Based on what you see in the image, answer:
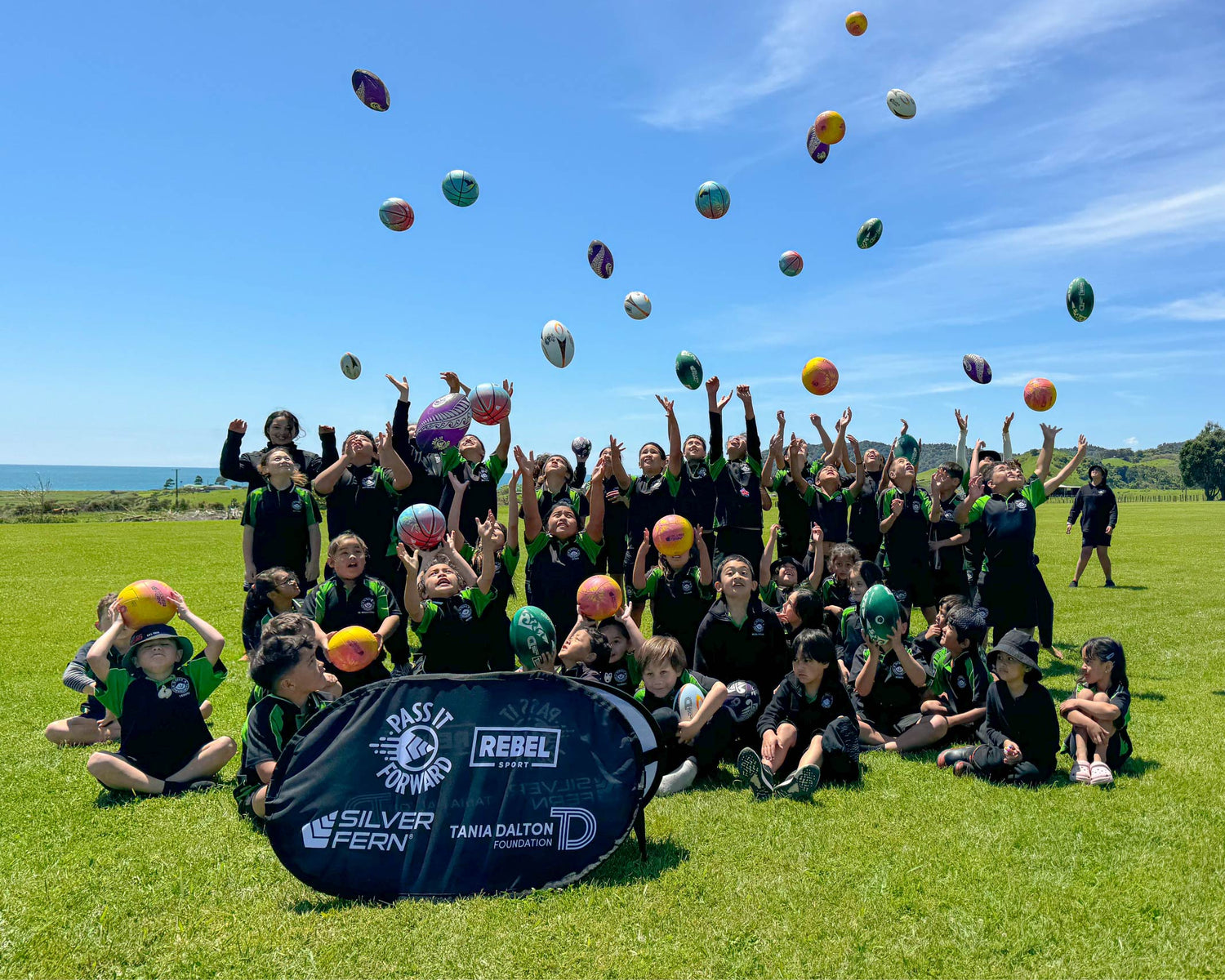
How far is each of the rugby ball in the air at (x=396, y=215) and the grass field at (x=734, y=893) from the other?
7690mm

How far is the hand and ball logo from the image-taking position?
4.30m

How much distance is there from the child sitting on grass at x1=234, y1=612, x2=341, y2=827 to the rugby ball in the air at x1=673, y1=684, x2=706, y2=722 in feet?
7.98

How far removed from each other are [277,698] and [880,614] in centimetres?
433

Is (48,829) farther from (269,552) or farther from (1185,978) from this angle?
(1185,978)

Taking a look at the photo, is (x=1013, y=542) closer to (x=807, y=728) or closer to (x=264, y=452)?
(x=807, y=728)

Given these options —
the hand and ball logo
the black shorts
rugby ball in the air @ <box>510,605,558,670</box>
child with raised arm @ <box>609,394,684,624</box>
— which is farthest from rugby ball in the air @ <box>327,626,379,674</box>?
the black shorts

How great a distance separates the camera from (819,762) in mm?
5582

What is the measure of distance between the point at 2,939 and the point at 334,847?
1516 millimetres

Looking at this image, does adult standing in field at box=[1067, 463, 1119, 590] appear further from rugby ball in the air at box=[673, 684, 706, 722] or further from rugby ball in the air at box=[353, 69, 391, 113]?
rugby ball in the air at box=[353, 69, 391, 113]

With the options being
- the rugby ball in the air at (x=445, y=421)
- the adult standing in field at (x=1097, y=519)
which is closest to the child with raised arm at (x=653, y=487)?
the rugby ball in the air at (x=445, y=421)

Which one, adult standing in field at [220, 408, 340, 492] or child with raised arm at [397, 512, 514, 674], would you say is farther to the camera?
adult standing in field at [220, 408, 340, 492]

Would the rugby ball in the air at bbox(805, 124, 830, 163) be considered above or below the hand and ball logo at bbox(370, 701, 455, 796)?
above

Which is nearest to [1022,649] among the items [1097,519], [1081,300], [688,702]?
[688,702]

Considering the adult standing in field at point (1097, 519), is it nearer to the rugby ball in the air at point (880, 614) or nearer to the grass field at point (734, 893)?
the grass field at point (734, 893)
